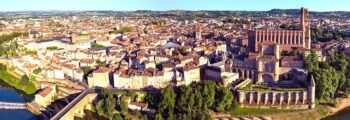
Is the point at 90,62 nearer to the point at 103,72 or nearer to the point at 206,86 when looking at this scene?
the point at 103,72

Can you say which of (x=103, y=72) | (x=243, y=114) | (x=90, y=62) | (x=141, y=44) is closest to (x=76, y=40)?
(x=141, y=44)

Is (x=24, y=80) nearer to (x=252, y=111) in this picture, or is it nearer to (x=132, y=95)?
(x=132, y=95)

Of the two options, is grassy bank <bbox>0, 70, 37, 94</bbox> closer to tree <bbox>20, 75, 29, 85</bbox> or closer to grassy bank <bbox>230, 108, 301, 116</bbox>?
tree <bbox>20, 75, 29, 85</bbox>

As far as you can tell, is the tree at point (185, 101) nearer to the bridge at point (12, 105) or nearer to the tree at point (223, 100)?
the tree at point (223, 100)

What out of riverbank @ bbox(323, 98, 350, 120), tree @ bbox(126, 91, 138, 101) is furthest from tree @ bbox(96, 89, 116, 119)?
riverbank @ bbox(323, 98, 350, 120)

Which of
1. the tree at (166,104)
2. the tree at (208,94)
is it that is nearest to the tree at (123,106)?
the tree at (166,104)

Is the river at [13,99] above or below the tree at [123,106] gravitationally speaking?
below
